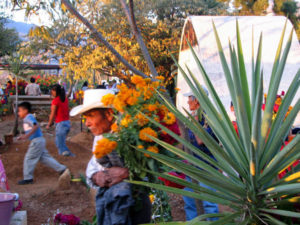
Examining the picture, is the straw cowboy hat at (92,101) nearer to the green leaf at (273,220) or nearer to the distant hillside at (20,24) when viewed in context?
the distant hillside at (20,24)

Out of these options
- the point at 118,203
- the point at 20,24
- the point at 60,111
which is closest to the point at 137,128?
the point at 118,203

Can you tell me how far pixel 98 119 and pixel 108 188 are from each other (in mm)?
569

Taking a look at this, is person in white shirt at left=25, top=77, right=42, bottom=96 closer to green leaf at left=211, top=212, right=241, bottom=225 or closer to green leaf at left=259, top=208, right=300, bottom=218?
green leaf at left=211, top=212, right=241, bottom=225

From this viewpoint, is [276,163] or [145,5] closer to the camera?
[276,163]

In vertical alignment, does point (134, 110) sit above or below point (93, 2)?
below

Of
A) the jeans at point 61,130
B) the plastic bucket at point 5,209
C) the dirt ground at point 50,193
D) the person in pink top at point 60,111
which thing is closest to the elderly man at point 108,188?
the plastic bucket at point 5,209

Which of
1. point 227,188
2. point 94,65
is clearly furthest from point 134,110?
point 94,65

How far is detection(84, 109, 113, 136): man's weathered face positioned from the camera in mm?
2574

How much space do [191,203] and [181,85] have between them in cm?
809

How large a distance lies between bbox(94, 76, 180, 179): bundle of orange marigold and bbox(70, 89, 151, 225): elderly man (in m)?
0.14

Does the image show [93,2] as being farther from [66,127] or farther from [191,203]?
[191,203]

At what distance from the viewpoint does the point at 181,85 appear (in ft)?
37.1

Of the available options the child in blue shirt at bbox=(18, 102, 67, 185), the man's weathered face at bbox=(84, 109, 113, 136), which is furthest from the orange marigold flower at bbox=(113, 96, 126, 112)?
the child in blue shirt at bbox=(18, 102, 67, 185)

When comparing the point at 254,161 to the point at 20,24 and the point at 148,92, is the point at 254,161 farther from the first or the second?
the point at 20,24
